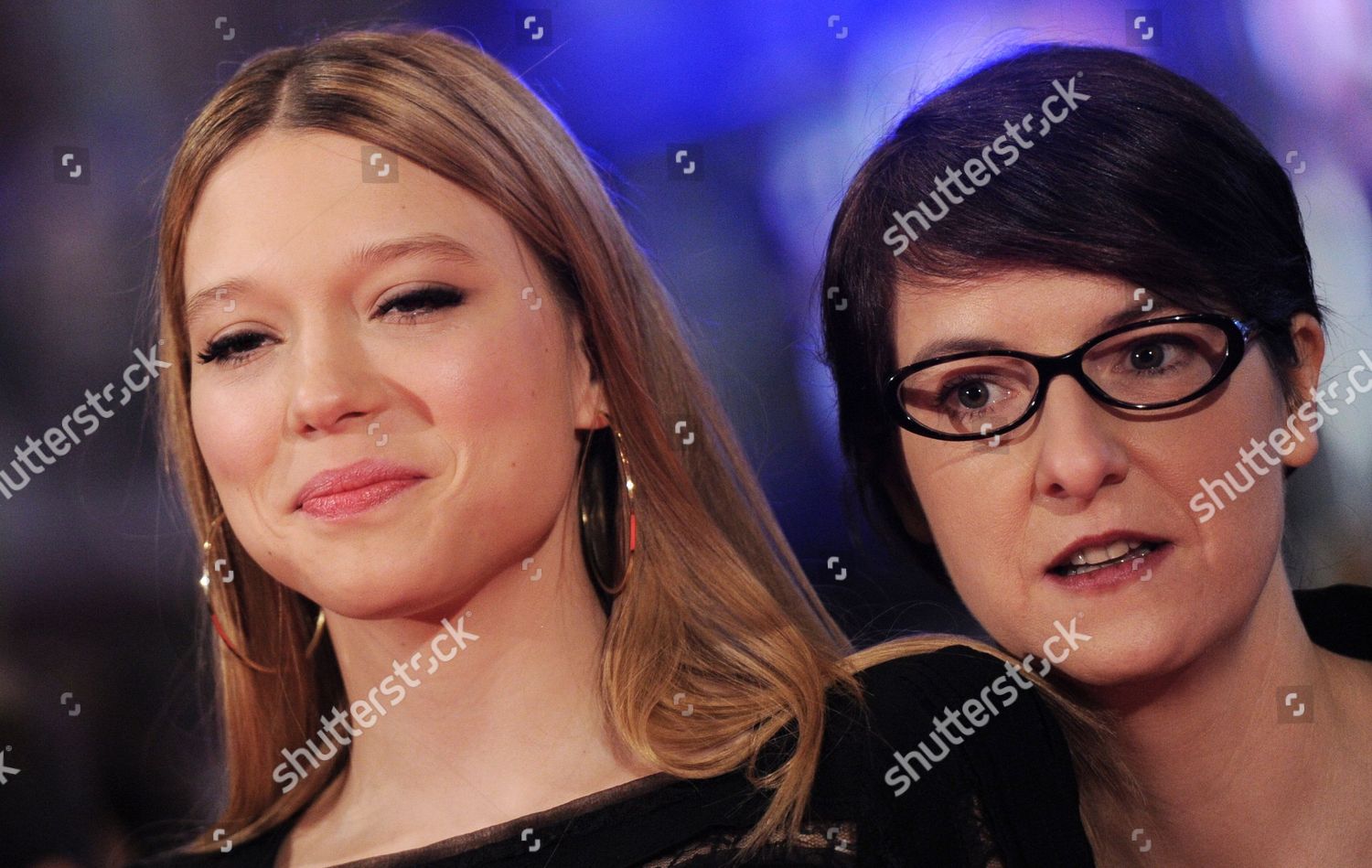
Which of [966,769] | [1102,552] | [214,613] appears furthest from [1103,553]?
[214,613]

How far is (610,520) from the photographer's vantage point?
2.31 meters

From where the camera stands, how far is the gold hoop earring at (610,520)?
2.24m

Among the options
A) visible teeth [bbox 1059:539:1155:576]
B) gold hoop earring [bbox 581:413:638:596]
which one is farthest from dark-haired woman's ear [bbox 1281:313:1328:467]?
gold hoop earring [bbox 581:413:638:596]

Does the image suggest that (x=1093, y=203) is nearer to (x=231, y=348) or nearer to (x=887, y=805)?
(x=887, y=805)

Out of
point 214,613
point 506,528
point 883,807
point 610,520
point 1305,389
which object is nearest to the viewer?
point 883,807

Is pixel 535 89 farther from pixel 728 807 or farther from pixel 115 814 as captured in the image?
pixel 115 814

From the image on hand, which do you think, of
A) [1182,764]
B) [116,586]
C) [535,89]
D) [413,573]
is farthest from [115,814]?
[1182,764]

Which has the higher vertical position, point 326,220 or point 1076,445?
point 326,220

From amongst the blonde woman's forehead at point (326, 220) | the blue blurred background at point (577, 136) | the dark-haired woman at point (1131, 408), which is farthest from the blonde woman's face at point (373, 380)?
the dark-haired woman at point (1131, 408)

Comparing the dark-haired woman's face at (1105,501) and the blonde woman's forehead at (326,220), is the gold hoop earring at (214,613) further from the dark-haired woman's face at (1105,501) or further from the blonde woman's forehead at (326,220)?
the dark-haired woman's face at (1105,501)

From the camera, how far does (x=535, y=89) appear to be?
2.48 metres

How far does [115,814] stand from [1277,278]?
229 cm

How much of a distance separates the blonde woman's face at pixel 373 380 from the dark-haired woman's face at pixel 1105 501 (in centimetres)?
67

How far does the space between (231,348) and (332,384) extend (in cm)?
27
